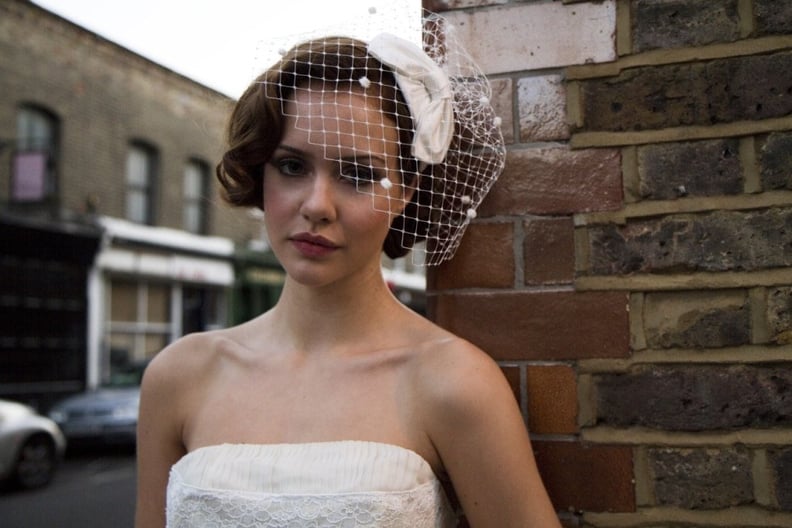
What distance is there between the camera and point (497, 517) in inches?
60.2

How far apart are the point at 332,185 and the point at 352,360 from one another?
39cm

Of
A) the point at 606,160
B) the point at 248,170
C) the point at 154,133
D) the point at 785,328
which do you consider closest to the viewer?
the point at 785,328

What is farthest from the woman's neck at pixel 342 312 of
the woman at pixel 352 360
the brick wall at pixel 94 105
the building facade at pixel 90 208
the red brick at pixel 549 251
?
the building facade at pixel 90 208

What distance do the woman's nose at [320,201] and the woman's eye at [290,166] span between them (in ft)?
0.19

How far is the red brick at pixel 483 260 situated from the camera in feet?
5.56

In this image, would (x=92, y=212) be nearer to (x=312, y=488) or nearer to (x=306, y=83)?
(x=306, y=83)

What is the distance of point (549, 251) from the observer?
5.45ft

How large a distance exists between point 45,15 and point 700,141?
1426cm

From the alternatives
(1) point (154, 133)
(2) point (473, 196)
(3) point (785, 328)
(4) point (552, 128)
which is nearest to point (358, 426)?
(2) point (473, 196)

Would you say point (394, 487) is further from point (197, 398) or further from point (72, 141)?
point (72, 141)

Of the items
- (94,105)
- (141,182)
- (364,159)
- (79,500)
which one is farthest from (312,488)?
(141,182)

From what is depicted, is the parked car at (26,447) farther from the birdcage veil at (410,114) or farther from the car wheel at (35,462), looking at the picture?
the birdcage veil at (410,114)

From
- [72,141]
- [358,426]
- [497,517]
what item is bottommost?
[497,517]

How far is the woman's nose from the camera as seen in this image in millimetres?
1601
